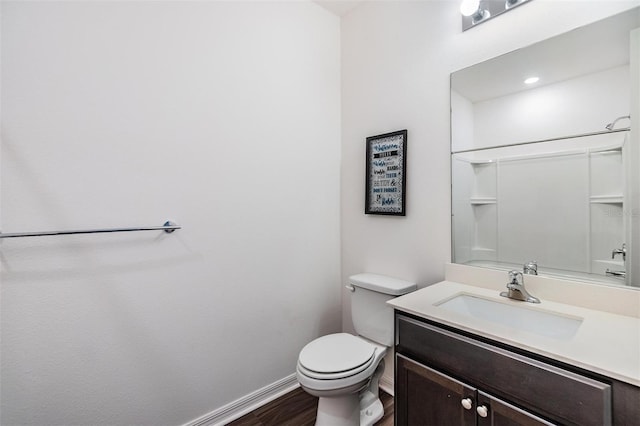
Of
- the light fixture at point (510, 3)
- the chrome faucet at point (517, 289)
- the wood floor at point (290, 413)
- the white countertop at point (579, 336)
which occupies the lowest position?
the wood floor at point (290, 413)

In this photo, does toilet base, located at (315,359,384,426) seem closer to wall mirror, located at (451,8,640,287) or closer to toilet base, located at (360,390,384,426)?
toilet base, located at (360,390,384,426)

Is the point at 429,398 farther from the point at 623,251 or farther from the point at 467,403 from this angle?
the point at 623,251

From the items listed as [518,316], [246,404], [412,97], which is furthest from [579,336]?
[246,404]

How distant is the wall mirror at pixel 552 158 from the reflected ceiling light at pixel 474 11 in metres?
0.24

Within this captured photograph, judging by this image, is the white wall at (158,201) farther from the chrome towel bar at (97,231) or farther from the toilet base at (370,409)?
the toilet base at (370,409)

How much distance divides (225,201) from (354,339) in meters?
1.06

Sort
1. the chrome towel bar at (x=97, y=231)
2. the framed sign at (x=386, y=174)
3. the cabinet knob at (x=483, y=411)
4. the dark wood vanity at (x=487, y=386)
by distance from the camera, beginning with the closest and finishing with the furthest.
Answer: the dark wood vanity at (x=487, y=386) → the cabinet knob at (x=483, y=411) → the chrome towel bar at (x=97, y=231) → the framed sign at (x=386, y=174)

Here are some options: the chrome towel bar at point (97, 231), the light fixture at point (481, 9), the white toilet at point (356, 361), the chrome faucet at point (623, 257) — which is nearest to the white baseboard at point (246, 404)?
the white toilet at point (356, 361)

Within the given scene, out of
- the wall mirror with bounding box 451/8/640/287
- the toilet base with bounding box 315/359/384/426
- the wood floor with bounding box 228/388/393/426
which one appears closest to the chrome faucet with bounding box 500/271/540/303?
the wall mirror with bounding box 451/8/640/287

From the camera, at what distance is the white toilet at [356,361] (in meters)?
1.35

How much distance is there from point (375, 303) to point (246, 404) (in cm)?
97

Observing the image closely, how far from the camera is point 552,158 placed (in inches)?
49.7

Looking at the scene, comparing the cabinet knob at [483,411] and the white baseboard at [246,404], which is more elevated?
the cabinet knob at [483,411]

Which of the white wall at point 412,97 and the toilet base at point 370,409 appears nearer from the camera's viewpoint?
the white wall at point 412,97
